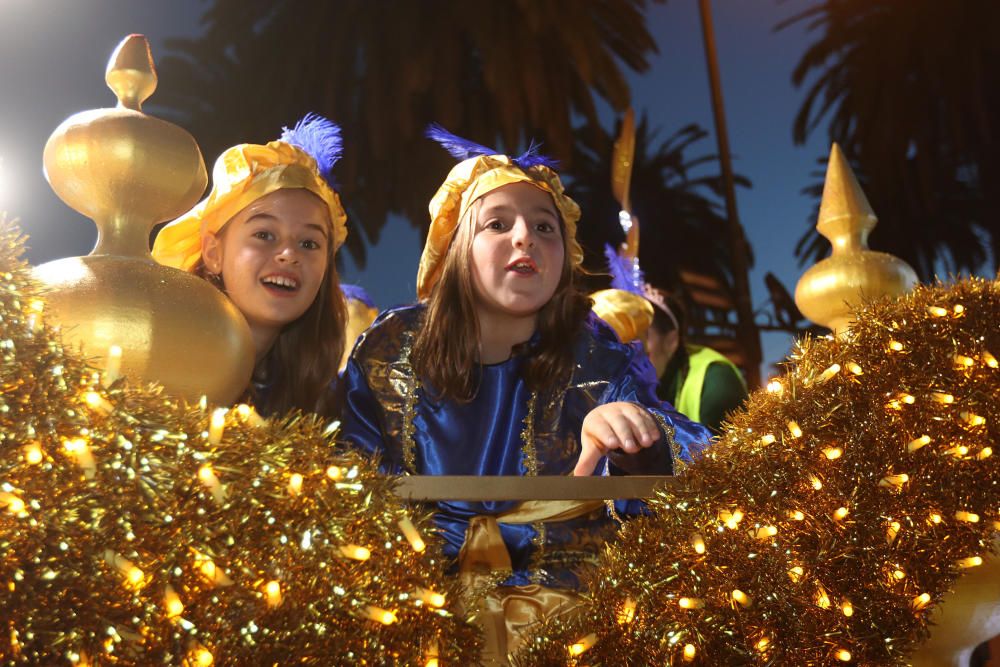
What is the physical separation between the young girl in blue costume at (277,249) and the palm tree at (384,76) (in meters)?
5.02

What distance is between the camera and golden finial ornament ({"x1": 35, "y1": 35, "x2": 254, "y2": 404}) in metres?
1.29

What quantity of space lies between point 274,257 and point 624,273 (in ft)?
5.71

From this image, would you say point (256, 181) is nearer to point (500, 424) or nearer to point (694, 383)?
point (500, 424)

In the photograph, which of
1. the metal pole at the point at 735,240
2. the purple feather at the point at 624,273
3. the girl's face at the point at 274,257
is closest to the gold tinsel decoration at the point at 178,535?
the girl's face at the point at 274,257

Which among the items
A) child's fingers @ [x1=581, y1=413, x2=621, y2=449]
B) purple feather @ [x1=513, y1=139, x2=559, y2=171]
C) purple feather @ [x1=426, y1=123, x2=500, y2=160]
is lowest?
child's fingers @ [x1=581, y1=413, x2=621, y2=449]

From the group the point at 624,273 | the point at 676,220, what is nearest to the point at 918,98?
the point at 676,220

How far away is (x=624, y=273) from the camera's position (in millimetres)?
3578

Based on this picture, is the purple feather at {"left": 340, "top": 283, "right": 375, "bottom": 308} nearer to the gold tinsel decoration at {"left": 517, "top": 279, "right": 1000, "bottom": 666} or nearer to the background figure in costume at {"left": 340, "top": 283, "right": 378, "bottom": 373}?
the background figure in costume at {"left": 340, "top": 283, "right": 378, "bottom": 373}

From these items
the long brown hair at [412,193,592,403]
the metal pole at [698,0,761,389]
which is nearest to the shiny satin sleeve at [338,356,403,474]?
the long brown hair at [412,193,592,403]

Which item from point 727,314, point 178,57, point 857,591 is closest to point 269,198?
point 857,591

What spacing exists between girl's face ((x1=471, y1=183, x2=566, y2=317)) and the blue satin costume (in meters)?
0.16

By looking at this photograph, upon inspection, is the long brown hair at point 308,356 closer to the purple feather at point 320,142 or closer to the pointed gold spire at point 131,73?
the purple feather at point 320,142

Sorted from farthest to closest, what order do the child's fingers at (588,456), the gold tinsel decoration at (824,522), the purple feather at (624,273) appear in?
the purple feather at (624,273) → the child's fingers at (588,456) → the gold tinsel decoration at (824,522)

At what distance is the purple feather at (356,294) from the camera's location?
3.28 meters
